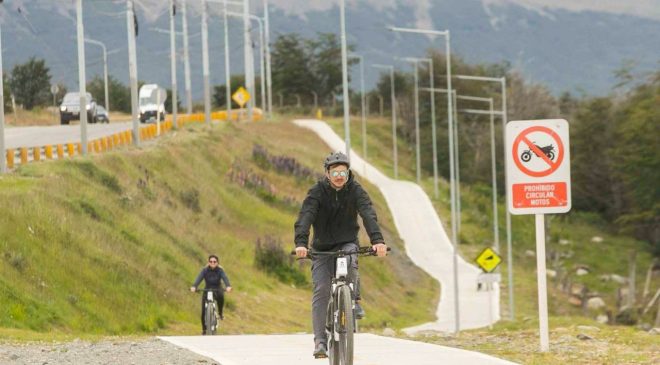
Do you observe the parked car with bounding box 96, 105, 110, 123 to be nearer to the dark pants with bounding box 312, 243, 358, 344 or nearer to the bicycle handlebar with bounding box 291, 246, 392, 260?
the dark pants with bounding box 312, 243, 358, 344

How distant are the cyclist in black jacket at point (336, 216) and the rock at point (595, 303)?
5237 cm

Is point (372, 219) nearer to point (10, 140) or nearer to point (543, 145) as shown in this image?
point (543, 145)

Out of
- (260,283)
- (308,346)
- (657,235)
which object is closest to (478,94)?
(657,235)

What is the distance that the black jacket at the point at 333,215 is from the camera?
15.2 metres

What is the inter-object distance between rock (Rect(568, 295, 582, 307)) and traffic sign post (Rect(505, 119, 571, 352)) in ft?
161

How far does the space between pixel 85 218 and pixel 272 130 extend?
6464 centimetres

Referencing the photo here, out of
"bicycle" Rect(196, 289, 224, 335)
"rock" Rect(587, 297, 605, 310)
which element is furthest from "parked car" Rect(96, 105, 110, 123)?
"bicycle" Rect(196, 289, 224, 335)

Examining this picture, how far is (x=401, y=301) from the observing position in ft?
207

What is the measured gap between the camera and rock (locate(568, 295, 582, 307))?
6711 centimetres

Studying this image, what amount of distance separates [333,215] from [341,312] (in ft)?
2.95

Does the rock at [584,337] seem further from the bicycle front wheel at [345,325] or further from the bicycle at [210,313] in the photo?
the bicycle at [210,313]

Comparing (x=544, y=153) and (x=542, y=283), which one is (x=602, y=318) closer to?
(x=542, y=283)

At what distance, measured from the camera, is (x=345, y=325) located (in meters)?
15.1

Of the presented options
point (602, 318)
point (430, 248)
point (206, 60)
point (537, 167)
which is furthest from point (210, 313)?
point (430, 248)
